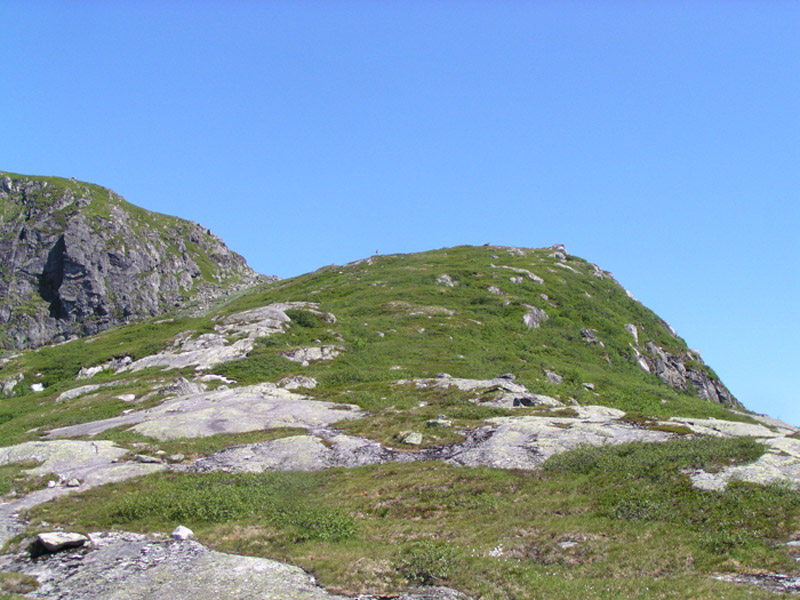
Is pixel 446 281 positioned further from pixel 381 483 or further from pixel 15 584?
pixel 15 584

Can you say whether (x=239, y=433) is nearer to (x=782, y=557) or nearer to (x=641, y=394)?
(x=782, y=557)

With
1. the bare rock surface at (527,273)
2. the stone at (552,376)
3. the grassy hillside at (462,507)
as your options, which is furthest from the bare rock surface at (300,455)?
the bare rock surface at (527,273)

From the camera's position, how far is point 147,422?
41344mm

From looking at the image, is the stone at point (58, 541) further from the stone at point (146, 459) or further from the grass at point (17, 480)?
the stone at point (146, 459)

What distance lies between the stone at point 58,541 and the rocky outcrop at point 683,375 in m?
84.5

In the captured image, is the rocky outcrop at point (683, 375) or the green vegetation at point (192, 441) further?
the rocky outcrop at point (683, 375)

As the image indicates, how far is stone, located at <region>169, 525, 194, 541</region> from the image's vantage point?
20.8 m

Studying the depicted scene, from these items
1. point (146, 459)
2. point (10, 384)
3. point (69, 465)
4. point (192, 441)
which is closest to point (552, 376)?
point (192, 441)

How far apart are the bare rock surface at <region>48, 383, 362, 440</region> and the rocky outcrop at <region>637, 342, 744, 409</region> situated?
202ft

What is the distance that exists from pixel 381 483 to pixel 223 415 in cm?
2049

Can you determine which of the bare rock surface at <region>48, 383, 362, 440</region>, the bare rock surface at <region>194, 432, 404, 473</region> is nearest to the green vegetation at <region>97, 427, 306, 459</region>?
the bare rock surface at <region>194, 432, 404, 473</region>

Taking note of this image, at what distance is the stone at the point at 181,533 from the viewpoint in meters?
20.8

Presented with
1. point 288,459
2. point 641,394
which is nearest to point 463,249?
point 641,394

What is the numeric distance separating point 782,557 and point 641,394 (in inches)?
1967
